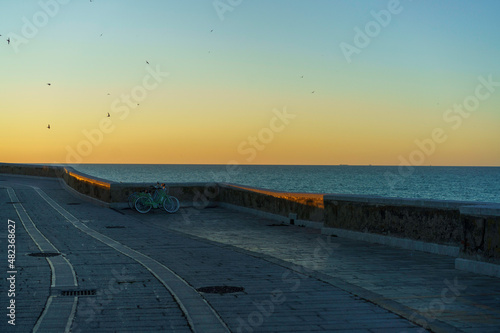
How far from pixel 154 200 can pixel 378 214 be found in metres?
12.5

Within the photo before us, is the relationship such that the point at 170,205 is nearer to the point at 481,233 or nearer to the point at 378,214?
the point at 378,214

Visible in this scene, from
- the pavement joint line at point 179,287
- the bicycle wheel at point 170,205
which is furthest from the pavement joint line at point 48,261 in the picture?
the bicycle wheel at point 170,205

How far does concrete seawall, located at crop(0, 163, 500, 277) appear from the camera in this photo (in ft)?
35.6

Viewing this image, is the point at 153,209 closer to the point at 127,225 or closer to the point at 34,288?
the point at 127,225

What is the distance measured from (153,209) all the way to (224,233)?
323 inches

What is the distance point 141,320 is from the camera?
7.39 m

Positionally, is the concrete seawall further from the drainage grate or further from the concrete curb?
the drainage grate

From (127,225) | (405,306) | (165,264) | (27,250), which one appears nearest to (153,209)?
(127,225)

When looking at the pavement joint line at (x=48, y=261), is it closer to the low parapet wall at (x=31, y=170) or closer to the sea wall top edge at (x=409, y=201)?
the sea wall top edge at (x=409, y=201)

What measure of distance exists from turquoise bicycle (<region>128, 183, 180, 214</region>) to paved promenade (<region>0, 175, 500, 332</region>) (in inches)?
303

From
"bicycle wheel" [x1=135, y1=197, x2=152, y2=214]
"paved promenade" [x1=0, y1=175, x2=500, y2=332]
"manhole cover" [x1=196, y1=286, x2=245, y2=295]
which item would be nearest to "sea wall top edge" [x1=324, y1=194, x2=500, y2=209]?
"paved promenade" [x1=0, y1=175, x2=500, y2=332]

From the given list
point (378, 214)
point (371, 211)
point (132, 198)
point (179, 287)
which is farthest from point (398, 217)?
point (132, 198)

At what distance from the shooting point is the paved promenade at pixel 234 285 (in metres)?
7.33

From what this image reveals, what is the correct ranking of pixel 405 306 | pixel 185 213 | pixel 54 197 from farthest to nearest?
pixel 54 197 < pixel 185 213 < pixel 405 306
